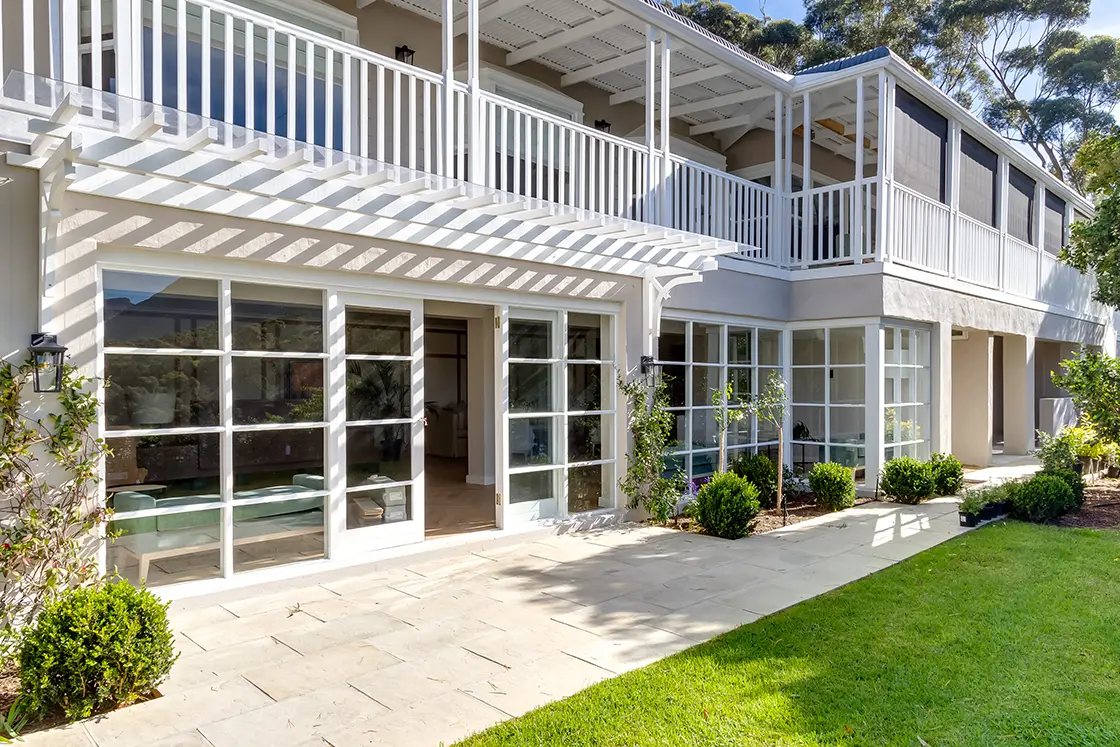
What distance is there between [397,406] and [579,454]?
7.25ft

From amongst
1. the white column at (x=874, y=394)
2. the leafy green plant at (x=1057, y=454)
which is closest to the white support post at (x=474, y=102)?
the white column at (x=874, y=394)

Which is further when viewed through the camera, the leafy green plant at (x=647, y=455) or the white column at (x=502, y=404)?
the leafy green plant at (x=647, y=455)

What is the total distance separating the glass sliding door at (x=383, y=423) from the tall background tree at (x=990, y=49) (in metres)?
17.3

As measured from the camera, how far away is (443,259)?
621cm

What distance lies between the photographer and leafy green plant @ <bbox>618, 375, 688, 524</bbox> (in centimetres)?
763

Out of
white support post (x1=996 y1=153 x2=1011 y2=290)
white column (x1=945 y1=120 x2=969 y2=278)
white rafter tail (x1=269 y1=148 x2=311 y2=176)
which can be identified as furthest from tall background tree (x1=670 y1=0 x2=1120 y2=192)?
white rafter tail (x1=269 y1=148 x2=311 y2=176)

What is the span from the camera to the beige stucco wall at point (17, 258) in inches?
161

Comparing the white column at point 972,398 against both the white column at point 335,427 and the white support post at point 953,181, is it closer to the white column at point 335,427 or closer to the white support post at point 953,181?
the white support post at point 953,181

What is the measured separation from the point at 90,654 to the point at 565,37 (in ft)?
24.9

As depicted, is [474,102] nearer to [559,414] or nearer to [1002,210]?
[559,414]

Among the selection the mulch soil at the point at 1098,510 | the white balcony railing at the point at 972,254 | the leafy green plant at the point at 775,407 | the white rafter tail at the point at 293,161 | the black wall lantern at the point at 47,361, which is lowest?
the mulch soil at the point at 1098,510

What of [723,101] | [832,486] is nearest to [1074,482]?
[832,486]

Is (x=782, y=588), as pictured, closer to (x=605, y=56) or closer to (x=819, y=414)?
(x=819, y=414)

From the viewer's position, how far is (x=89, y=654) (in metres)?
3.35
